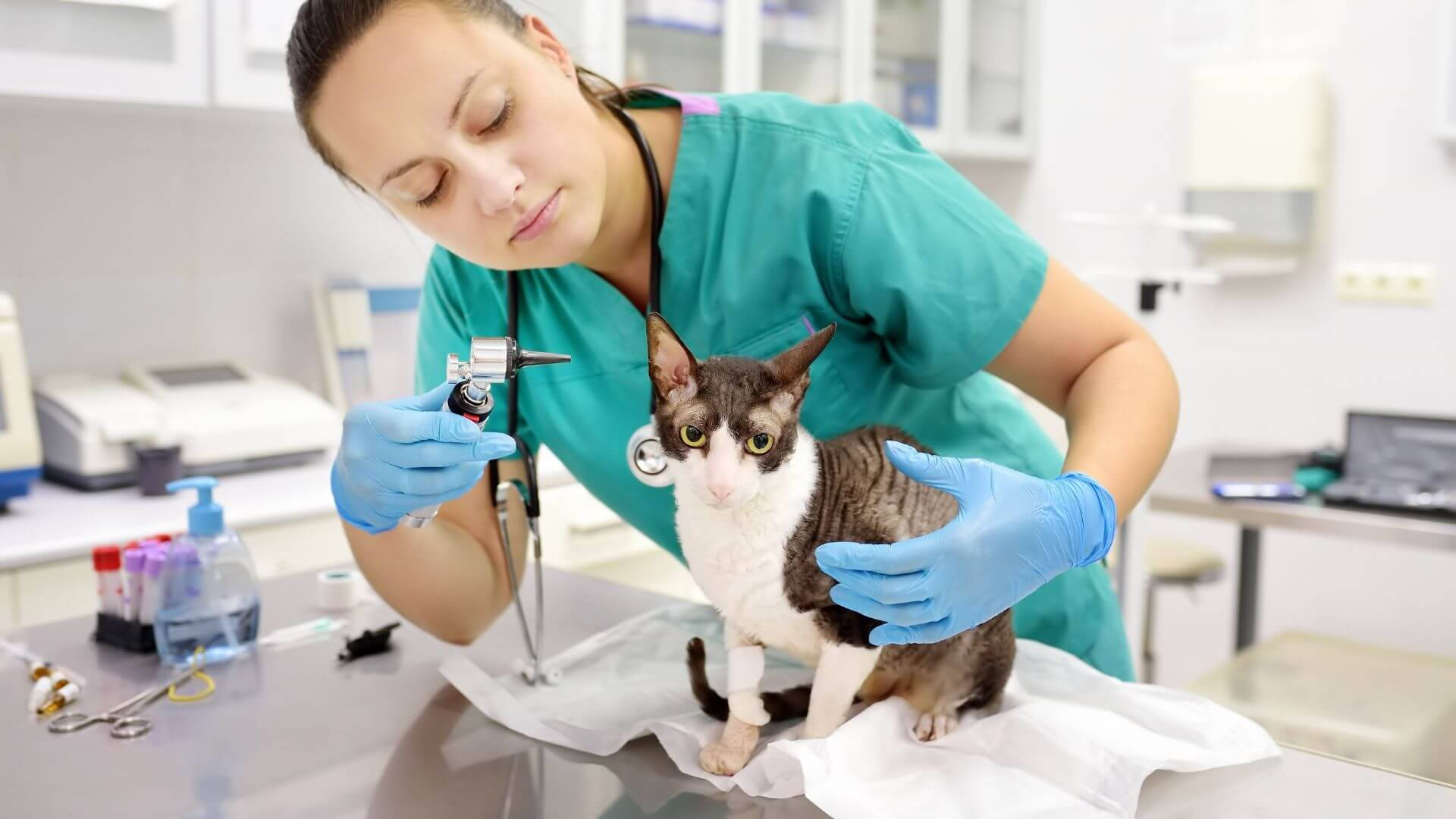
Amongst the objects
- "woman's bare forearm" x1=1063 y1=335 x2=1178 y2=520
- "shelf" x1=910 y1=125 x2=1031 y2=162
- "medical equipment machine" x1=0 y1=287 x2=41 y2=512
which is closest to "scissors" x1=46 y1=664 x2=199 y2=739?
"woman's bare forearm" x1=1063 y1=335 x2=1178 y2=520

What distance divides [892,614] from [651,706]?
0.29m

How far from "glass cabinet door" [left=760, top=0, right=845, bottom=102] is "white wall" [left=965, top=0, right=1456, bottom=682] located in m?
0.90

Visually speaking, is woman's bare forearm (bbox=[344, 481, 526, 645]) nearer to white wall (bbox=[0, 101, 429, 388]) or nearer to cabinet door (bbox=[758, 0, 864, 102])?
white wall (bbox=[0, 101, 429, 388])

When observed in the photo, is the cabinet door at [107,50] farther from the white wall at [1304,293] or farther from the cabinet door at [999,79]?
the cabinet door at [999,79]

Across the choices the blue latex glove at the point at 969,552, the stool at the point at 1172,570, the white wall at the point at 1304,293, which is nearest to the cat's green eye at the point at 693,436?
the blue latex glove at the point at 969,552

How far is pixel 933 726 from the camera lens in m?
0.92

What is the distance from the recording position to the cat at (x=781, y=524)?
0.83 metres

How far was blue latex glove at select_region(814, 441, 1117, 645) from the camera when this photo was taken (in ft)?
2.64

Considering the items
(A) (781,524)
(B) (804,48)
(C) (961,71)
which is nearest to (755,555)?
(A) (781,524)

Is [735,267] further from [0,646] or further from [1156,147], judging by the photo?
[1156,147]

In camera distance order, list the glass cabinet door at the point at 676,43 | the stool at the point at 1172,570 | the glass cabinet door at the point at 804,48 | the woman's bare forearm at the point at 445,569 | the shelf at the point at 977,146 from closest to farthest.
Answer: the woman's bare forearm at the point at 445,569 < the glass cabinet door at the point at 676,43 < the stool at the point at 1172,570 < the glass cabinet door at the point at 804,48 < the shelf at the point at 977,146

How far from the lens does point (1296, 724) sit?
2.08m

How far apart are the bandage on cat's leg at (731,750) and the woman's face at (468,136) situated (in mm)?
417

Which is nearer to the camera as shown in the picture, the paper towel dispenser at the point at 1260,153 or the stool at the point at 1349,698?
the stool at the point at 1349,698
